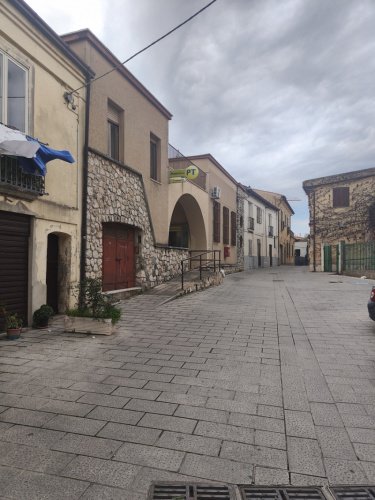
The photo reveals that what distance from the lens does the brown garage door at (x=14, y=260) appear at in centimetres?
641

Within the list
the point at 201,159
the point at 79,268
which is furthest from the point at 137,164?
the point at 201,159

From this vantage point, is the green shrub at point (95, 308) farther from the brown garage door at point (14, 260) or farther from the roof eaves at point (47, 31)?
the roof eaves at point (47, 31)

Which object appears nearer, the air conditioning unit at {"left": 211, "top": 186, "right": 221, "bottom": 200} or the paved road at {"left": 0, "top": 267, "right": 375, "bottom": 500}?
the paved road at {"left": 0, "top": 267, "right": 375, "bottom": 500}

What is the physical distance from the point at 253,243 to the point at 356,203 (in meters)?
8.40

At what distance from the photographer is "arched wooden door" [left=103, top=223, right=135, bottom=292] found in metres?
10.1

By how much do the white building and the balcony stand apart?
2105cm

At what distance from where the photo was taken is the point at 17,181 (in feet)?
20.6

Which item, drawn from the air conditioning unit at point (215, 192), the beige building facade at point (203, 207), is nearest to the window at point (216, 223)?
the beige building facade at point (203, 207)

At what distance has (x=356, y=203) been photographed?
941 inches

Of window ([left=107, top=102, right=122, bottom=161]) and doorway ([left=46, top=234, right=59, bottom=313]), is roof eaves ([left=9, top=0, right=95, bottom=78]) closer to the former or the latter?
window ([left=107, top=102, right=122, bottom=161])

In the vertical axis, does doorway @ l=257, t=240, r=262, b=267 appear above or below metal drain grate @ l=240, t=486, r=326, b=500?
above

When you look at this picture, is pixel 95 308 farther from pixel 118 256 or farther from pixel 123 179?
pixel 123 179

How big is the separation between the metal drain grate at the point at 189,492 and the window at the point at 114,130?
9337mm

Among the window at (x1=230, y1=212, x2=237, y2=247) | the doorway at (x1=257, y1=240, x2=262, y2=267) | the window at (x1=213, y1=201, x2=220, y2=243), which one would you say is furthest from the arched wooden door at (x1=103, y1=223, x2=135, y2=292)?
the doorway at (x1=257, y1=240, x2=262, y2=267)
